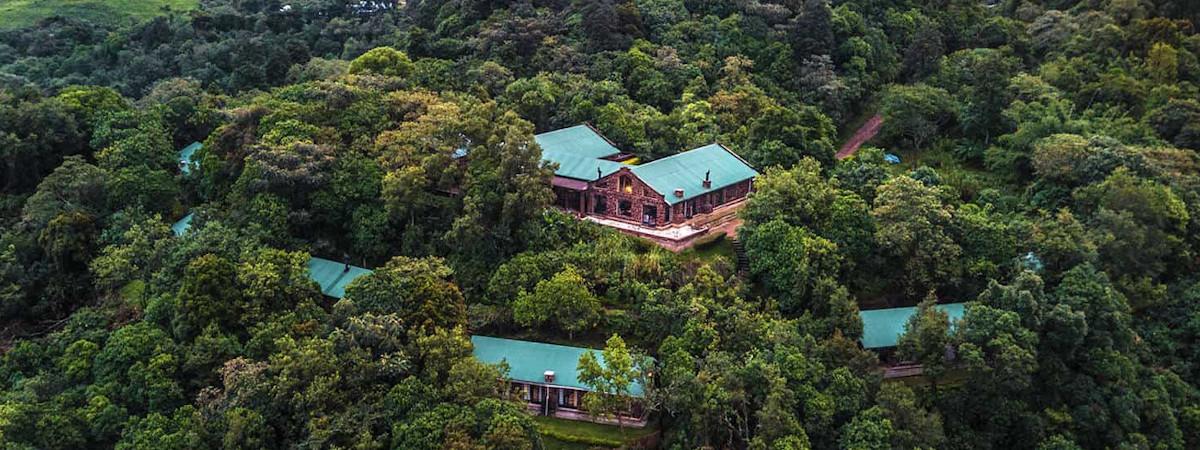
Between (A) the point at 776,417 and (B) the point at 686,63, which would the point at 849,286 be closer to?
(A) the point at 776,417

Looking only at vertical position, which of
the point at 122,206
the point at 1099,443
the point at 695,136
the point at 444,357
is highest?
the point at 695,136

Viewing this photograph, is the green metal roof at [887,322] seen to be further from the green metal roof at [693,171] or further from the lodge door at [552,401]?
the lodge door at [552,401]

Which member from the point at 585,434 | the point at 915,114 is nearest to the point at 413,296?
the point at 585,434

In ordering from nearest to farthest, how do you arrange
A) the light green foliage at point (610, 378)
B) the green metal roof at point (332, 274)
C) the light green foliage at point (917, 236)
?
1. the light green foliage at point (610, 378)
2. the light green foliage at point (917, 236)
3. the green metal roof at point (332, 274)

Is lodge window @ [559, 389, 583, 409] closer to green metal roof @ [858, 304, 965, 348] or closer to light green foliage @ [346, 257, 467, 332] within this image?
light green foliage @ [346, 257, 467, 332]

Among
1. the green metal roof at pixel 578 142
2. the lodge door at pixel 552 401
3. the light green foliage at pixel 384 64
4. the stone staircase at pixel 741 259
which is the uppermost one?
the light green foliage at pixel 384 64

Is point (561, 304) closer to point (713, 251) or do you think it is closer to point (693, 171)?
point (713, 251)

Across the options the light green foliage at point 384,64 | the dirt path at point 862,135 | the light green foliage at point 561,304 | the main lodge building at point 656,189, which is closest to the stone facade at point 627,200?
the main lodge building at point 656,189

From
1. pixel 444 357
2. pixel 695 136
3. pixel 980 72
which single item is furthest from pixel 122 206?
pixel 980 72
